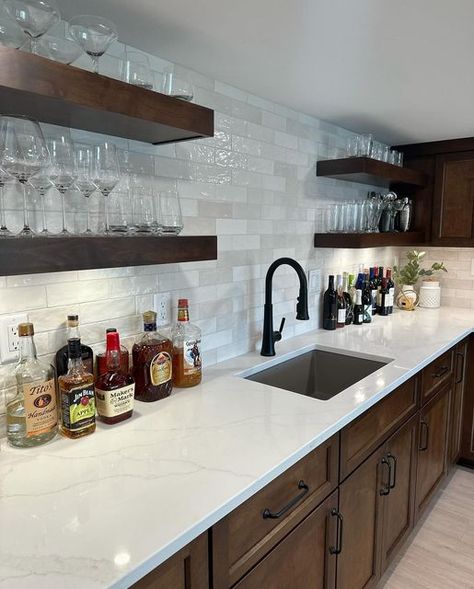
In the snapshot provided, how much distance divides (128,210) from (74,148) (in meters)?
0.24

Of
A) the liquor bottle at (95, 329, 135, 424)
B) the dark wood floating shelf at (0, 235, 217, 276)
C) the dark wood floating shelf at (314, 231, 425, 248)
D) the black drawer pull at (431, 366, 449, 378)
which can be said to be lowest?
the black drawer pull at (431, 366, 449, 378)

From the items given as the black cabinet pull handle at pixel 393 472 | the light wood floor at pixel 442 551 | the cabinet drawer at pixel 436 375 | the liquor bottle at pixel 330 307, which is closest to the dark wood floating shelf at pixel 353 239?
the liquor bottle at pixel 330 307

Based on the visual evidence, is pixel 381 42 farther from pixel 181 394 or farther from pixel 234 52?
pixel 181 394

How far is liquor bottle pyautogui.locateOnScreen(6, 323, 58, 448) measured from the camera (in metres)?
1.12

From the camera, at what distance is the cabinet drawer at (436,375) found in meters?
2.04

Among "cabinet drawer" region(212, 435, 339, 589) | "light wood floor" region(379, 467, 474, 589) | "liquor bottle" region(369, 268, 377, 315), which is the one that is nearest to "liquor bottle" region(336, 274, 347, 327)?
"liquor bottle" region(369, 268, 377, 315)

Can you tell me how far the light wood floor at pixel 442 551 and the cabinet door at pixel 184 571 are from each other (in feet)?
4.49

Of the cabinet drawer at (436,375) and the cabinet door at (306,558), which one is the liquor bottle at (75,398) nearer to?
the cabinet door at (306,558)

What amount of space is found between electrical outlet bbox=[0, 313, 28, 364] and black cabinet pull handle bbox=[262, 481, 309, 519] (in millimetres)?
784

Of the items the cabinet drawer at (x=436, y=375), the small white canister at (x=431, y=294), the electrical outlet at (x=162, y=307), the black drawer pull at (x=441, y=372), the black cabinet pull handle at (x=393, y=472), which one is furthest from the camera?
the small white canister at (x=431, y=294)

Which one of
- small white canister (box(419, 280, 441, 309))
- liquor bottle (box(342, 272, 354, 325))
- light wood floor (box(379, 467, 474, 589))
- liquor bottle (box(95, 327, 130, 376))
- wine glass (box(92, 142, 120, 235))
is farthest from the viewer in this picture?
small white canister (box(419, 280, 441, 309))

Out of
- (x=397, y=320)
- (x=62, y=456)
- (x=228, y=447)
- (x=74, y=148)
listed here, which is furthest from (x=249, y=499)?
(x=397, y=320)

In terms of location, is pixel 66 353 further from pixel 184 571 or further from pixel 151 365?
pixel 184 571

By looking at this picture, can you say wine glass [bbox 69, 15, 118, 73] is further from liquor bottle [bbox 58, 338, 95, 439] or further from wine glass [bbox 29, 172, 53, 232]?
liquor bottle [bbox 58, 338, 95, 439]
